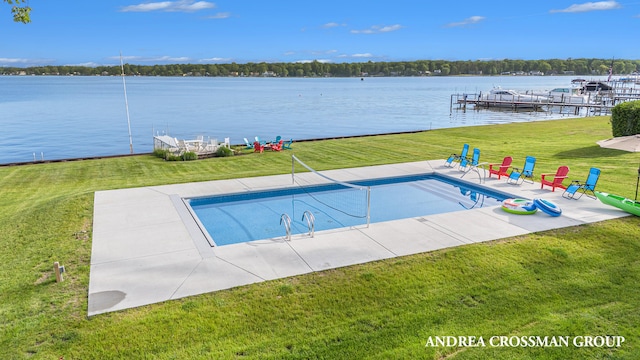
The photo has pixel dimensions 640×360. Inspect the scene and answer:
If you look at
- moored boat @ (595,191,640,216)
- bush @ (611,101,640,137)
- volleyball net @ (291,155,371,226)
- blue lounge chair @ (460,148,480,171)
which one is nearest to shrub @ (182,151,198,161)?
volleyball net @ (291,155,371,226)

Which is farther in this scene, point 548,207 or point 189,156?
point 189,156

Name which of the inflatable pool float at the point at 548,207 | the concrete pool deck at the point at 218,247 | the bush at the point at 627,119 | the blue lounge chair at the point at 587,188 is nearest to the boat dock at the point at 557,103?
the bush at the point at 627,119

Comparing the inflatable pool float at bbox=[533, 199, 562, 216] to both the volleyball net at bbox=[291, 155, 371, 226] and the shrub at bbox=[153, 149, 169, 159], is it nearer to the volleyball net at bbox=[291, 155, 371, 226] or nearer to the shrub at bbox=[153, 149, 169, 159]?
the volleyball net at bbox=[291, 155, 371, 226]

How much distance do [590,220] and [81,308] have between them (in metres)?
11.3

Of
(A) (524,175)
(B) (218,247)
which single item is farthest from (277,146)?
(B) (218,247)

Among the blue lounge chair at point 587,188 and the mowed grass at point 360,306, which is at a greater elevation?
the blue lounge chair at point 587,188

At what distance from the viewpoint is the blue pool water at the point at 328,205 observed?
1136cm

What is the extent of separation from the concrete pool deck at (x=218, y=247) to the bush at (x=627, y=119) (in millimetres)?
9460

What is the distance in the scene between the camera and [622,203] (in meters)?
11.3

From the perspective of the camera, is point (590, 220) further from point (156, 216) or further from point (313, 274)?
point (156, 216)

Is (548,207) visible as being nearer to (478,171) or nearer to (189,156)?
(478,171)

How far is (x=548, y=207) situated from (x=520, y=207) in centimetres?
67

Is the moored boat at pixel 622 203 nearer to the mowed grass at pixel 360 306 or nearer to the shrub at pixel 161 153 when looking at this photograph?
the mowed grass at pixel 360 306

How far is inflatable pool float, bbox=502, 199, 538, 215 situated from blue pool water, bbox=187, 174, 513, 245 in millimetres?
1097
